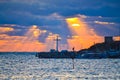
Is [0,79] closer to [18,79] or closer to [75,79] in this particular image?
[18,79]

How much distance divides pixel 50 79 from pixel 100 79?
10091 mm

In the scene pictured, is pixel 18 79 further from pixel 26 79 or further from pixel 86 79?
pixel 86 79

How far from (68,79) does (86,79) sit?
3699 millimetres

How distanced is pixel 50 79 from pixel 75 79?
17.0ft

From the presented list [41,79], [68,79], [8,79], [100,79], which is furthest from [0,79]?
[100,79]

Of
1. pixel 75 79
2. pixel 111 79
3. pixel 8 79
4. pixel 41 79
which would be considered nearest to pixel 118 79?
pixel 111 79

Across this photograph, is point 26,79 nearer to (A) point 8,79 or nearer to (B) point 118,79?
(A) point 8,79

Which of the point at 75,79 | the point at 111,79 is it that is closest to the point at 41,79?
the point at 75,79

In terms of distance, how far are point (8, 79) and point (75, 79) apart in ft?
45.0

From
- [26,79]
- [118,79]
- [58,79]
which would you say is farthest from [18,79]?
[118,79]

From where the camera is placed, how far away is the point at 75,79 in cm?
8569

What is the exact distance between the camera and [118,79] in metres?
85.4

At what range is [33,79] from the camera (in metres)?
86.7

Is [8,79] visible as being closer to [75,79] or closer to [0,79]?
[0,79]
